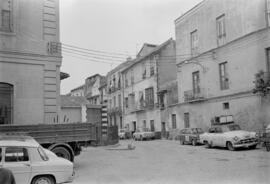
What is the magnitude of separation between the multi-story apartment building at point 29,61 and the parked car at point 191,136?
1323cm

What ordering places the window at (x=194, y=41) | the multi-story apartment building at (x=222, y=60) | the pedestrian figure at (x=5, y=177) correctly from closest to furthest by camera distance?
the pedestrian figure at (x=5, y=177) < the multi-story apartment building at (x=222, y=60) < the window at (x=194, y=41)

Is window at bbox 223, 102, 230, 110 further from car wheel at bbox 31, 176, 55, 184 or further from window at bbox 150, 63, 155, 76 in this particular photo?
car wheel at bbox 31, 176, 55, 184

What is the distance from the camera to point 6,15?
1342 centimetres

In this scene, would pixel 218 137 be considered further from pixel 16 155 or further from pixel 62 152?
pixel 16 155

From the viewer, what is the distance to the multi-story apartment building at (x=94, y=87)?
6175cm

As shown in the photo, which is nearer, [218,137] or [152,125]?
[218,137]

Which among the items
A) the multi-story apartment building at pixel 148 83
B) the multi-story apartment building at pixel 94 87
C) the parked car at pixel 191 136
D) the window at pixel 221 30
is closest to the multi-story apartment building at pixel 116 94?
the multi-story apartment building at pixel 148 83

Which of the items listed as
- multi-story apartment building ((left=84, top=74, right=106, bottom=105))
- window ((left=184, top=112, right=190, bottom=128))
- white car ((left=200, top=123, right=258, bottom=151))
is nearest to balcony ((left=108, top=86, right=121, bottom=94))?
multi-story apartment building ((left=84, top=74, right=106, bottom=105))

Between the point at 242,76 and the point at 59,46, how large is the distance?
14.5 metres

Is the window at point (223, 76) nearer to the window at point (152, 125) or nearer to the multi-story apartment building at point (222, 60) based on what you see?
the multi-story apartment building at point (222, 60)

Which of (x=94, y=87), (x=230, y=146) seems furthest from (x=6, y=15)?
(x=94, y=87)

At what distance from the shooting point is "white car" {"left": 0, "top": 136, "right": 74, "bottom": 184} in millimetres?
7836

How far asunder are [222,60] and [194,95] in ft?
15.8

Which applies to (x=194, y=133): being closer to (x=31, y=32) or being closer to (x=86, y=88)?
(x=31, y=32)
